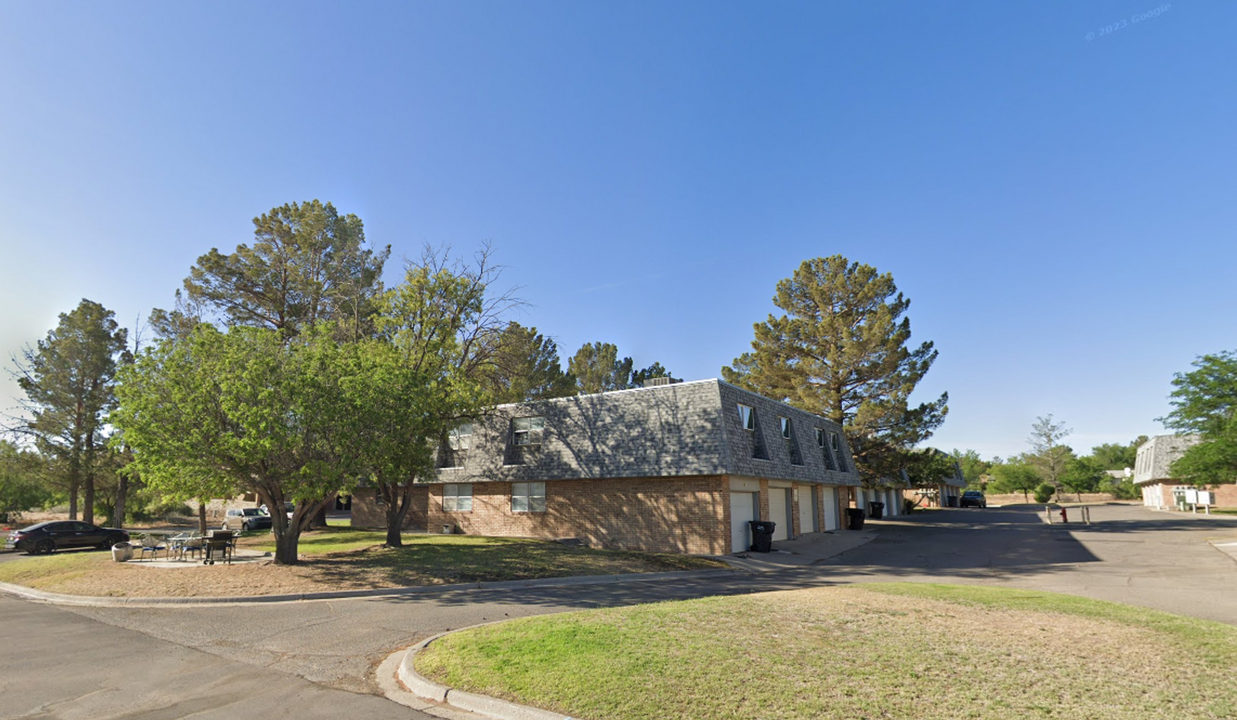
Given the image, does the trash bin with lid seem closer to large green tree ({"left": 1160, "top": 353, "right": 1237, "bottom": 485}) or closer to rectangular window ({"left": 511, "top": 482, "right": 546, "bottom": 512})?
rectangular window ({"left": 511, "top": 482, "right": 546, "bottom": 512})

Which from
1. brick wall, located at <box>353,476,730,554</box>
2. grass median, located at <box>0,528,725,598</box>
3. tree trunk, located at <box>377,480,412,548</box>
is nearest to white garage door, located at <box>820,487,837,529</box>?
brick wall, located at <box>353,476,730,554</box>

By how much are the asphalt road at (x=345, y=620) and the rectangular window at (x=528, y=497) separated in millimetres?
11099

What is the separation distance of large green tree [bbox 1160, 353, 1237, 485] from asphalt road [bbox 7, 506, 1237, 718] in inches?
723

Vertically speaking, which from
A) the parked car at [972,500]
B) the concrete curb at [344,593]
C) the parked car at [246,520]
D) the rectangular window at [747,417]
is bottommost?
the parked car at [972,500]

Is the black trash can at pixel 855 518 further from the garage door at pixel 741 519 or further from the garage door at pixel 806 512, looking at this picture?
the garage door at pixel 741 519

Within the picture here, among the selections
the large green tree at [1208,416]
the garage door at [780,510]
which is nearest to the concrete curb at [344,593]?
the garage door at [780,510]

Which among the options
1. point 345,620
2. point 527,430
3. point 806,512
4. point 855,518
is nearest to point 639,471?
point 527,430

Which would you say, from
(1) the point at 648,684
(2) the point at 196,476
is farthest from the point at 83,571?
(1) the point at 648,684

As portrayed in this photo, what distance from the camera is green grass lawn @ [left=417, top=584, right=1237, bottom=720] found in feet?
19.8

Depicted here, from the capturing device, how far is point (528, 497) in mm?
27750

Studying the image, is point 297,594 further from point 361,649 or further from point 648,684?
point 648,684

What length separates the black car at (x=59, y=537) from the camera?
26.7 m

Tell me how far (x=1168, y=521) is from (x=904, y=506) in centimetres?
1995

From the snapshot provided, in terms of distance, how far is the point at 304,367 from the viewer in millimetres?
18172
